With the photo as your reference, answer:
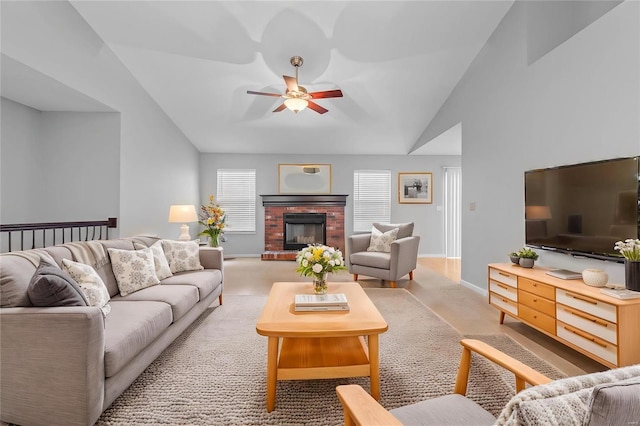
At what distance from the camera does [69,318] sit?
157 centimetres

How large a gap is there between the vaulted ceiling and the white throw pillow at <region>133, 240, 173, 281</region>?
6.64 feet

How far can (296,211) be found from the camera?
7.18 meters

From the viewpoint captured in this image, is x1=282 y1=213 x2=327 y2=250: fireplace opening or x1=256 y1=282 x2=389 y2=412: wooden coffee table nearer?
x1=256 y1=282 x2=389 y2=412: wooden coffee table

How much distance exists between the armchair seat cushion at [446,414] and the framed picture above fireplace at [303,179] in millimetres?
6248

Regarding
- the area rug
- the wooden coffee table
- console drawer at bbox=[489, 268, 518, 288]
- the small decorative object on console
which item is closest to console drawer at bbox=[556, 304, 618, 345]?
the area rug

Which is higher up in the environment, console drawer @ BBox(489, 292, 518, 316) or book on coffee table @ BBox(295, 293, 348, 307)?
book on coffee table @ BBox(295, 293, 348, 307)

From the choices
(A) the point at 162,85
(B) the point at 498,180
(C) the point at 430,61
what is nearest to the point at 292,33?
(C) the point at 430,61

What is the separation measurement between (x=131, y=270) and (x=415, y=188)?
621cm

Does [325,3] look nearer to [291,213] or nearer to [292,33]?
[292,33]

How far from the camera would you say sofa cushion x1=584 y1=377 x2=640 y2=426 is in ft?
1.87

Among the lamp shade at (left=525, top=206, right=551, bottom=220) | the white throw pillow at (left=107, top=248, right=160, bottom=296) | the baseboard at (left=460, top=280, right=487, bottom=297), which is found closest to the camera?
the white throw pillow at (left=107, top=248, right=160, bottom=296)

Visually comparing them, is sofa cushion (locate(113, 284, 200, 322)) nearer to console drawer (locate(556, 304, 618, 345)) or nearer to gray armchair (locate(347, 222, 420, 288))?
gray armchair (locate(347, 222, 420, 288))

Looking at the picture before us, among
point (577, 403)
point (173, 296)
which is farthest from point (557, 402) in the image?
point (173, 296)

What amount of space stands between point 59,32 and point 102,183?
67.9 inches
